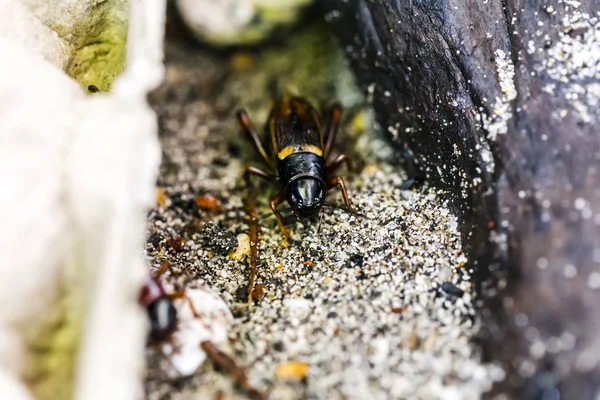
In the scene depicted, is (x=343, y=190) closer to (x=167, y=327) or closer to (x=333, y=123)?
(x=333, y=123)

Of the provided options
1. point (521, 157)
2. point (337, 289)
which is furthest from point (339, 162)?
point (521, 157)

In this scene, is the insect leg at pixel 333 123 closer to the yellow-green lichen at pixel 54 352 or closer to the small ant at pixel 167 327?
the small ant at pixel 167 327

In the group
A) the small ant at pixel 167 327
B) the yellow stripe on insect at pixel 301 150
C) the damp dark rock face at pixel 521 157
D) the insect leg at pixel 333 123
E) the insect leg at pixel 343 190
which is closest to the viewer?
the damp dark rock face at pixel 521 157

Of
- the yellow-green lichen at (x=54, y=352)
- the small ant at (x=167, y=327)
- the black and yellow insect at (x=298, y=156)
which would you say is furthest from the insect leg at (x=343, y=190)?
the yellow-green lichen at (x=54, y=352)

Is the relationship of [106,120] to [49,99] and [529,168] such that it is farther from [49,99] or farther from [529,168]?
[529,168]

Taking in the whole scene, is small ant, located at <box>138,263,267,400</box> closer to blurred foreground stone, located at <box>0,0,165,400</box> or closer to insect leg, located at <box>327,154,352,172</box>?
blurred foreground stone, located at <box>0,0,165,400</box>

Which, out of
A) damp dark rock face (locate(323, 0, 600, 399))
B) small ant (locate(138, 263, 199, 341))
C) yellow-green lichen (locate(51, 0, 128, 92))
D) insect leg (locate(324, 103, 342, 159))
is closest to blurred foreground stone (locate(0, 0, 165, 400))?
small ant (locate(138, 263, 199, 341))

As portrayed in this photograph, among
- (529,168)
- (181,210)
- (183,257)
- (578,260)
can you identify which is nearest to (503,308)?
(578,260)
